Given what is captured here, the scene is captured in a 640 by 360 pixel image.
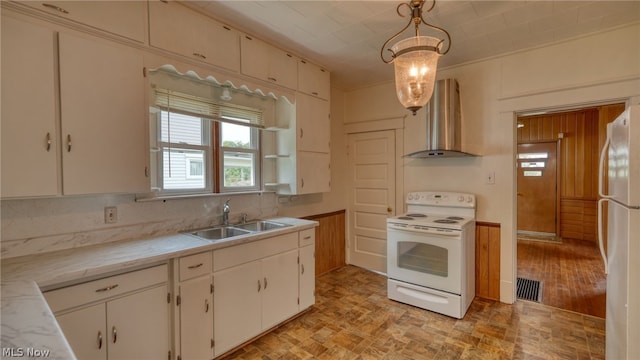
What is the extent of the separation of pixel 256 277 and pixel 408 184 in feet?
7.63

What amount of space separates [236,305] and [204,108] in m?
1.72

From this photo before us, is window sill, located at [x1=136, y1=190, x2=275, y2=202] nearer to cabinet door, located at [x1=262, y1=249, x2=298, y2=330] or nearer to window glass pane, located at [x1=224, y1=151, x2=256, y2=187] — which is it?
window glass pane, located at [x1=224, y1=151, x2=256, y2=187]

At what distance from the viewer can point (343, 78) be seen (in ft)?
12.5

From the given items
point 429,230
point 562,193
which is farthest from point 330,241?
point 562,193


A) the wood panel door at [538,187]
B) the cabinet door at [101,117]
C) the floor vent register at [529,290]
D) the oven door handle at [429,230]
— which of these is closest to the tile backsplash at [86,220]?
the cabinet door at [101,117]

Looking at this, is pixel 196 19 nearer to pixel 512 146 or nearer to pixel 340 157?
pixel 340 157

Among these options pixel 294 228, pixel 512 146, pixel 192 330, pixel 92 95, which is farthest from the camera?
pixel 512 146

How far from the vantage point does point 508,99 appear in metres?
2.99

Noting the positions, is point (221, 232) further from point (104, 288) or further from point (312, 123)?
point (312, 123)

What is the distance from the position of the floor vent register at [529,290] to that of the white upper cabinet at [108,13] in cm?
433

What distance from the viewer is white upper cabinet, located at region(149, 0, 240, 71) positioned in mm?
1969

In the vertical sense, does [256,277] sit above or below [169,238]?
below

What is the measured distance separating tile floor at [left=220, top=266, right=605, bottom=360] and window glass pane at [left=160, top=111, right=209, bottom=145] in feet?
5.92

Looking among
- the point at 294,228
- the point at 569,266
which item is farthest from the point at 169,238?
the point at 569,266
